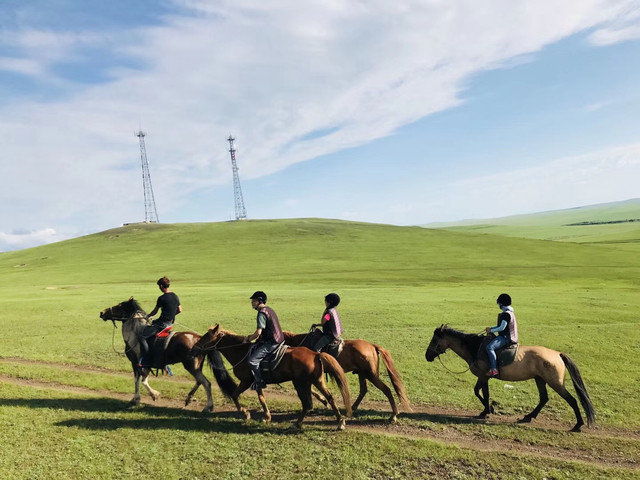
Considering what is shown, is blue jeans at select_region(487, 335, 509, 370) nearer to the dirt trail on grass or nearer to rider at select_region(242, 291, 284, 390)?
the dirt trail on grass

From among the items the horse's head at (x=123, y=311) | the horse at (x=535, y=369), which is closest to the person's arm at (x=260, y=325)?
the horse's head at (x=123, y=311)

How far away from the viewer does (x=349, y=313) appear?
2570 centimetres

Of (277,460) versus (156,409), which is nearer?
(277,460)

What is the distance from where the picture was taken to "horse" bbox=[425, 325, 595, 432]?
1033 cm

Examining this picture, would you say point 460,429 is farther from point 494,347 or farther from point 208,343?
point 208,343

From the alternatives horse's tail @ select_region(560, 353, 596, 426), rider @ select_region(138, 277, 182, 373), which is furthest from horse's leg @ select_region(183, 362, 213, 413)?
horse's tail @ select_region(560, 353, 596, 426)

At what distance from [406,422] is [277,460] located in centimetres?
391

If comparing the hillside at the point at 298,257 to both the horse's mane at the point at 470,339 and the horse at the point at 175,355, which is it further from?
the horse at the point at 175,355

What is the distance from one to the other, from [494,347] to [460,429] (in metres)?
2.40

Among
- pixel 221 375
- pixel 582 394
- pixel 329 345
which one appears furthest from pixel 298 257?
pixel 582 394

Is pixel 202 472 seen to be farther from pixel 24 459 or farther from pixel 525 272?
pixel 525 272

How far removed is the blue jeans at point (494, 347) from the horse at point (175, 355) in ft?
24.1

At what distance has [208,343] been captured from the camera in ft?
37.5

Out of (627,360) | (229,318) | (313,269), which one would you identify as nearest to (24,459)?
(229,318)
